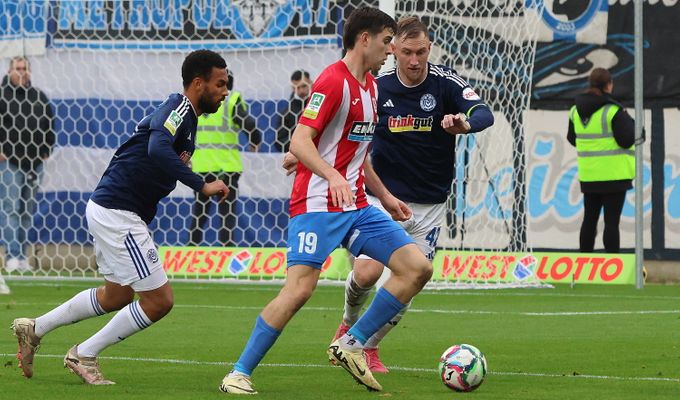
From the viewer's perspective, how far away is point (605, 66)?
57.0 feet

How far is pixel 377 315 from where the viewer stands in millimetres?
7363

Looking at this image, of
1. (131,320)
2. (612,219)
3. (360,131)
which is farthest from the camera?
(612,219)

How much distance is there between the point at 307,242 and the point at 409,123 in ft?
5.98

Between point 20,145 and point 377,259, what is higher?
point 20,145

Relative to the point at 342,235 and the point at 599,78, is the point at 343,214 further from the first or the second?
the point at 599,78

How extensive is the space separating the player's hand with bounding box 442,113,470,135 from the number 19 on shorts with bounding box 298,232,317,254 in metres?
1.08

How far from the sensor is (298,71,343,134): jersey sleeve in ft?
22.9

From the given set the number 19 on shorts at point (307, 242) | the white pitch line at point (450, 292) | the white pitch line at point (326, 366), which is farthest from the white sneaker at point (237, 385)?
the white pitch line at point (450, 292)

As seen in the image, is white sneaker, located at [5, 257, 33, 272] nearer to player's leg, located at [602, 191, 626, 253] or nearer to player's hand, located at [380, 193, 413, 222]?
player's leg, located at [602, 191, 626, 253]

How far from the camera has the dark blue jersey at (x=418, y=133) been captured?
863cm

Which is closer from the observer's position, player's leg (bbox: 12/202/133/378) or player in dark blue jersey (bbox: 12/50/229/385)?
player in dark blue jersey (bbox: 12/50/229/385)

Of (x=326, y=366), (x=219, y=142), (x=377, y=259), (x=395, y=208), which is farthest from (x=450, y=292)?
(x=377, y=259)

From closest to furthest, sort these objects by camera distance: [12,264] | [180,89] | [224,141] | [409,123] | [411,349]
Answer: [409,123] < [411,349] < [224,141] < [12,264] < [180,89]

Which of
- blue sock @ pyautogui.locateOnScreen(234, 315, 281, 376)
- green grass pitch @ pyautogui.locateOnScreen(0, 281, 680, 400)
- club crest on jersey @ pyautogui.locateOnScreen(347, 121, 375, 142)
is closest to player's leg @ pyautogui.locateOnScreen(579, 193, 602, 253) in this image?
green grass pitch @ pyautogui.locateOnScreen(0, 281, 680, 400)
